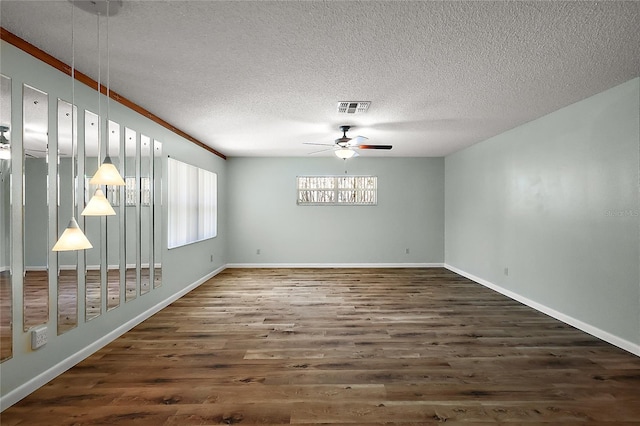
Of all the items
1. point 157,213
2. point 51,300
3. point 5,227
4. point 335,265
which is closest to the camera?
point 5,227

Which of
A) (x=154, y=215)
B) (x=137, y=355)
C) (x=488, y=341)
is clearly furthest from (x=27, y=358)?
(x=488, y=341)

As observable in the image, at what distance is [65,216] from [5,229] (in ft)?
1.55

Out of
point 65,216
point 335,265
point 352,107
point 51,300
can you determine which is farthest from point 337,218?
point 51,300

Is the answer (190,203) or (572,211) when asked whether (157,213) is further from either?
(572,211)

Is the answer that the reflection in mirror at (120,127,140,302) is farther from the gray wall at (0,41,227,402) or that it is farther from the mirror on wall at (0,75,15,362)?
the mirror on wall at (0,75,15,362)

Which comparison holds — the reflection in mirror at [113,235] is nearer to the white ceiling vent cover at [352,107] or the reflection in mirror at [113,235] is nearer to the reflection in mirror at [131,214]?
the reflection in mirror at [131,214]

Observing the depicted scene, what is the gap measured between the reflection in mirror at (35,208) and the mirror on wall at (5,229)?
0.11 meters

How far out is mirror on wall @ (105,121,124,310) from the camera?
3189 mm

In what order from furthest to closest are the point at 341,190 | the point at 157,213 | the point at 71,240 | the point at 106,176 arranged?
the point at 341,190
the point at 157,213
the point at 106,176
the point at 71,240

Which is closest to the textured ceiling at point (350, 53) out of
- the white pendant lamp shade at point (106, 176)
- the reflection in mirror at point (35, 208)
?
the reflection in mirror at point (35, 208)

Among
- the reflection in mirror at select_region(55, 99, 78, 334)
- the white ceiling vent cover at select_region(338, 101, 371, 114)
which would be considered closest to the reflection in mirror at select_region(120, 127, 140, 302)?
the reflection in mirror at select_region(55, 99, 78, 334)

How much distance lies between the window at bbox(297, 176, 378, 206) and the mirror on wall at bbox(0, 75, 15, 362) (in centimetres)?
549

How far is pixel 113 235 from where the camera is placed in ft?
10.7

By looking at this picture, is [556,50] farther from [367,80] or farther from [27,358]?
[27,358]
